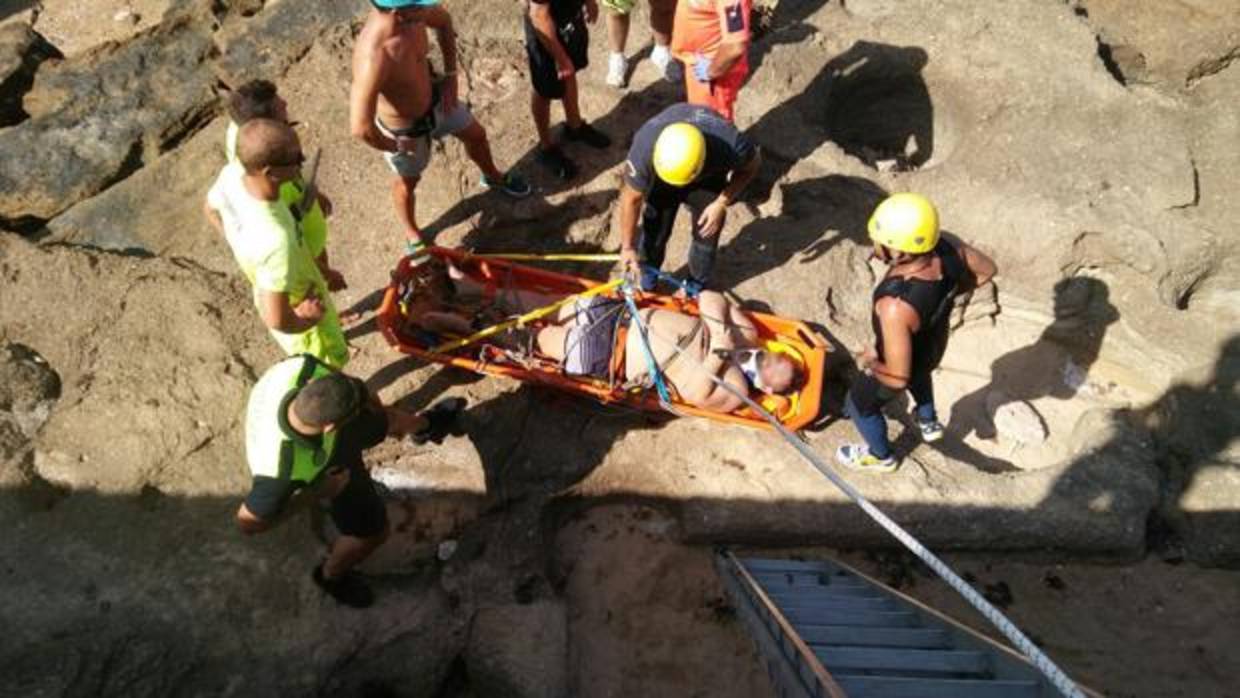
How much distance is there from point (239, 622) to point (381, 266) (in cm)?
240

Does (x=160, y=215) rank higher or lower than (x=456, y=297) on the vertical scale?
higher

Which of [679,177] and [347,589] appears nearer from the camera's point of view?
[347,589]

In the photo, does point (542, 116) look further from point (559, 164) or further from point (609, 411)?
point (609, 411)

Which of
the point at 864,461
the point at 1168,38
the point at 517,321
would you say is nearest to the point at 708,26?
the point at 517,321

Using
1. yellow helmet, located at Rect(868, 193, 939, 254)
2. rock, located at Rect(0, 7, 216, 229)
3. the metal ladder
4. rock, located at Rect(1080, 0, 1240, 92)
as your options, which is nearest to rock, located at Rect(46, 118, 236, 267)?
rock, located at Rect(0, 7, 216, 229)

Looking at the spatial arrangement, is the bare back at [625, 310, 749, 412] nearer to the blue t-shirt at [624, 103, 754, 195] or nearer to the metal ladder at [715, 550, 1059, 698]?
the blue t-shirt at [624, 103, 754, 195]

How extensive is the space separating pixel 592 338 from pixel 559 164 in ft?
5.63

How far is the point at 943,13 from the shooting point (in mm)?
6145

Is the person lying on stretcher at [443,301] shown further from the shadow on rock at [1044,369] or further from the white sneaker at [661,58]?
the shadow on rock at [1044,369]

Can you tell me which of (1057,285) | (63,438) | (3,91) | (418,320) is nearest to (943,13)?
(1057,285)

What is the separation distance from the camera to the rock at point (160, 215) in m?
5.39

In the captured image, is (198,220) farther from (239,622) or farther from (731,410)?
(731,410)

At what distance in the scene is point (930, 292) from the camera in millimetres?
3768

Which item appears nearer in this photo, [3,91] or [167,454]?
[167,454]
